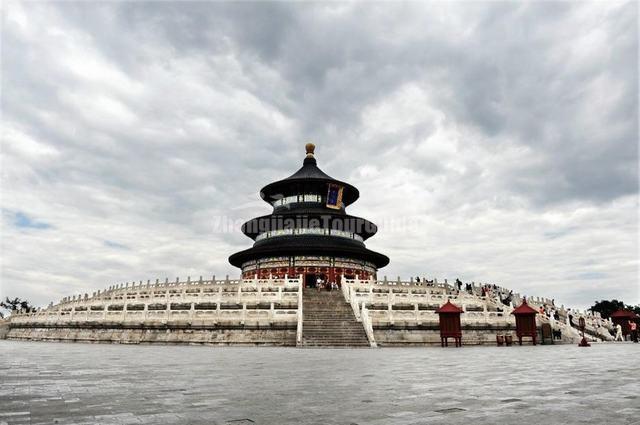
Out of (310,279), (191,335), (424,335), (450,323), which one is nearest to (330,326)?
(424,335)

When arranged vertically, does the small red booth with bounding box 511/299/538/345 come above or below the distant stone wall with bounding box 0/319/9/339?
above

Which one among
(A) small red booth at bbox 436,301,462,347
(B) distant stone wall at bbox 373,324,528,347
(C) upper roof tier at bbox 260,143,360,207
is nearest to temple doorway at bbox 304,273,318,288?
(C) upper roof tier at bbox 260,143,360,207

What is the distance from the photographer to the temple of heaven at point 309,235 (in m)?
47.1

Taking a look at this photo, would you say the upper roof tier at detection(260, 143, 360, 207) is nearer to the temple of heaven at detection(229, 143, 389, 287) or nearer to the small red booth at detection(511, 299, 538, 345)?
the temple of heaven at detection(229, 143, 389, 287)

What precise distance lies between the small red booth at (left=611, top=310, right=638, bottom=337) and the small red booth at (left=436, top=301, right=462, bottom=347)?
14494 millimetres

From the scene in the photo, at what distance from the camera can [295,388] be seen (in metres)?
7.05

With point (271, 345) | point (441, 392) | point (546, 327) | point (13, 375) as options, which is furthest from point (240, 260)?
point (441, 392)

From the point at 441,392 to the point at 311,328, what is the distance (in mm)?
16567

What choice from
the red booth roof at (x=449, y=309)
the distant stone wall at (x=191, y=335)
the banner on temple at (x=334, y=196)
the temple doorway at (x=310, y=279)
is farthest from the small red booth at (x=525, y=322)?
the banner on temple at (x=334, y=196)

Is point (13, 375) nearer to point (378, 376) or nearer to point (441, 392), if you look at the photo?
point (378, 376)

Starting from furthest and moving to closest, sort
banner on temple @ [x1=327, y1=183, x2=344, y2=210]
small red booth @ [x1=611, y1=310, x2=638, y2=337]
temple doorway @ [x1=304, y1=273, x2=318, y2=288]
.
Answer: banner on temple @ [x1=327, y1=183, x2=344, y2=210] → temple doorway @ [x1=304, y1=273, x2=318, y2=288] → small red booth @ [x1=611, y1=310, x2=638, y2=337]

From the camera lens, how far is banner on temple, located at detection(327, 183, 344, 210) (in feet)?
169

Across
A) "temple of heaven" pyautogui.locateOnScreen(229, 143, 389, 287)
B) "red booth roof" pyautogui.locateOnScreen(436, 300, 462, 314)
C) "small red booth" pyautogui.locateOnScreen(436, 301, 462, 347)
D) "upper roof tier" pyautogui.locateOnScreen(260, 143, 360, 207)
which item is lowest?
"small red booth" pyautogui.locateOnScreen(436, 301, 462, 347)

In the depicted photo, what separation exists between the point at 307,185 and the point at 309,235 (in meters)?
6.84
